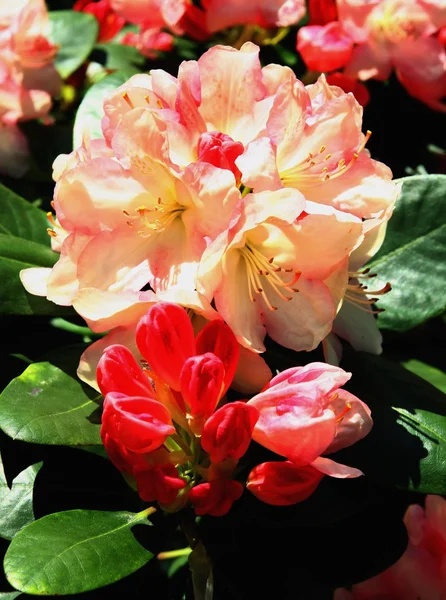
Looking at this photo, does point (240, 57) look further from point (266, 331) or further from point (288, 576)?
point (288, 576)

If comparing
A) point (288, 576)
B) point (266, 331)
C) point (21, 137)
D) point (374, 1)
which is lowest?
point (288, 576)

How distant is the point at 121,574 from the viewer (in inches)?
34.3

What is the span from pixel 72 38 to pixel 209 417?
1.09m

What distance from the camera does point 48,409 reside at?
95 centimetres

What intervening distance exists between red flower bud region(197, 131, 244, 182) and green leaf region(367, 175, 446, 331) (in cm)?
37

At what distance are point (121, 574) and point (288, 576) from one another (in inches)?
12.8

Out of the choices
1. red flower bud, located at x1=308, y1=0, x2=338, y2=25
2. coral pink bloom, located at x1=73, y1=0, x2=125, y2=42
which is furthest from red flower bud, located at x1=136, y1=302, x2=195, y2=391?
coral pink bloom, located at x1=73, y1=0, x2=125, y2=42

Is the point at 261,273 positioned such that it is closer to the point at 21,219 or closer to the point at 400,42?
the point at 21,219

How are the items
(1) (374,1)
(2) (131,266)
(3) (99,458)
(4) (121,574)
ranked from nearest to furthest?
(4) (121,574)
(2) (131,266)
(3) (99,458)
(1) (374,1)

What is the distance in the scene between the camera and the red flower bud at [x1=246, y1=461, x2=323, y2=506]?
2.92ft

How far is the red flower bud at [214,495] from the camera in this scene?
88cm

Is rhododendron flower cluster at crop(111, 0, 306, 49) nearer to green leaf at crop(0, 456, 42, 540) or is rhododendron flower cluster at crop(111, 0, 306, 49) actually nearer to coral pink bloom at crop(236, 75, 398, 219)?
coral pink bloom at crop(236, 75, 398, 219)

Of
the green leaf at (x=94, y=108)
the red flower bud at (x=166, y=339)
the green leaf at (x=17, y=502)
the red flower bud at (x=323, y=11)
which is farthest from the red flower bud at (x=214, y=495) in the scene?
the red flower bud at (x=323, y=11)

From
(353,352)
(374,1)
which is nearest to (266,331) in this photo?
(353,352)
